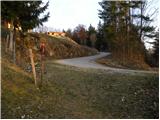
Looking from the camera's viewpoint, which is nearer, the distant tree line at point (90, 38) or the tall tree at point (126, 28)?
the tall tree at point (126, 28)

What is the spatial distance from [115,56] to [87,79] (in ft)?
73.6

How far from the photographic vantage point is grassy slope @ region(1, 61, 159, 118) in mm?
10211

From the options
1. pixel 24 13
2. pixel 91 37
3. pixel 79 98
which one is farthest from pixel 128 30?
pixel 91 37

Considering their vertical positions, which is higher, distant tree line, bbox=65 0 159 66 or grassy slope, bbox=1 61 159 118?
distant tree line, bbox=65 0 159 66

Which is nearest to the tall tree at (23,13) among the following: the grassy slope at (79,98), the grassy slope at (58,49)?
the grassy slope at (79,98)

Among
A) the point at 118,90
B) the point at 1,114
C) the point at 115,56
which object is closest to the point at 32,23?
the point at 118,90

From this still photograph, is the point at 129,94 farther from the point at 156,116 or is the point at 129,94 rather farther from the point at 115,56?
the point at 115,56

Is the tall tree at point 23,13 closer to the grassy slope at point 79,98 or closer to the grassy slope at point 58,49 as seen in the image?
the grassy slope at point 79,98

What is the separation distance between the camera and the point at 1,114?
9625 mm

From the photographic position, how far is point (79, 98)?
40.0 feet

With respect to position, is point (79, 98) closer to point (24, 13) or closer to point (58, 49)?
point (24, 13)

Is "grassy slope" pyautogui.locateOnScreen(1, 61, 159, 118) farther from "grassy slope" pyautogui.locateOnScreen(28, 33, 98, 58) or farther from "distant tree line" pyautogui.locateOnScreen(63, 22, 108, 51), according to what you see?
"distant tree line" pyautogui.locateOnScreen(63, 22, 108, 51)

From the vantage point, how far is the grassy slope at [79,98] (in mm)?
10211

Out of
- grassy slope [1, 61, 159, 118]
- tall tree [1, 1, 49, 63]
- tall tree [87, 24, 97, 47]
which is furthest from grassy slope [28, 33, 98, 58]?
grassy slope [1, 61, 159, 118]
